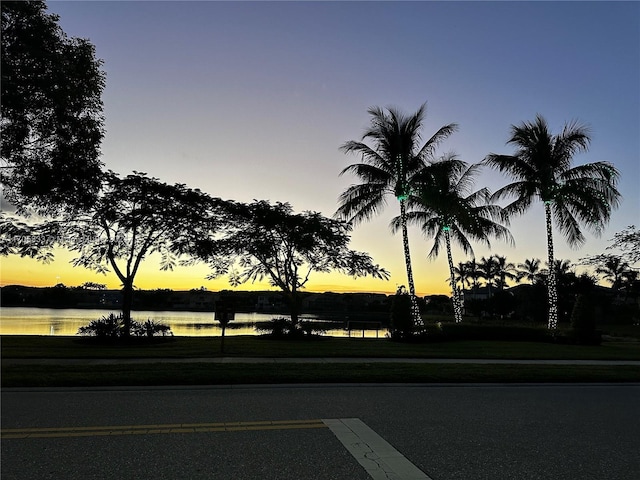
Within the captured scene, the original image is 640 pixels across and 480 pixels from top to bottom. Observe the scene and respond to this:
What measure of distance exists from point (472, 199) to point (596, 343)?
1117 centimetres

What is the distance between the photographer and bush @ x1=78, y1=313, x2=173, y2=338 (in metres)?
19.0

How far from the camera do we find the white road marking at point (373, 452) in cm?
441

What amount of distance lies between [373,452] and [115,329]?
16922 mm

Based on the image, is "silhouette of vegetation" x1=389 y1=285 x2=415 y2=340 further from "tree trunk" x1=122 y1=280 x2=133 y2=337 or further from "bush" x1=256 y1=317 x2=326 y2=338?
"tree trunk" x1=122 y1=280 x2=133 y2=337

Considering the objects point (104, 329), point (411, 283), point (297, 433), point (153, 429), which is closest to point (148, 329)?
point (104, 329)

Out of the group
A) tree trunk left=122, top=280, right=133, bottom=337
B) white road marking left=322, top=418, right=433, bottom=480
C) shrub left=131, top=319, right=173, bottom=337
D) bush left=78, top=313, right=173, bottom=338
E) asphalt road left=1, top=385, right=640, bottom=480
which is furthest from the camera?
tree trunk left=122, top=280, right=133, bottom=337

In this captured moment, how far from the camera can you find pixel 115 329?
19297mm

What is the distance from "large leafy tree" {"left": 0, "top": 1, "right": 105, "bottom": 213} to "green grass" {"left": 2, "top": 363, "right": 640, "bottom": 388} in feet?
16.5

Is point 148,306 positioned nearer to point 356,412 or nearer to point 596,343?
point 596,343

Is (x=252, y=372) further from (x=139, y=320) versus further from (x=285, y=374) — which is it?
(x=139, y=320)

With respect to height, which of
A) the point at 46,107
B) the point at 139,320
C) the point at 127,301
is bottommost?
the point at 139,320

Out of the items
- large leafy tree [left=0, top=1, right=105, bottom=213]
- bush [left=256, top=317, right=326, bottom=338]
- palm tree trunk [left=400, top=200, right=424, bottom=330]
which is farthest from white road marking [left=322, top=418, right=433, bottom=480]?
palm tree trunk [left=400, top=200, right=424, bottom=330]

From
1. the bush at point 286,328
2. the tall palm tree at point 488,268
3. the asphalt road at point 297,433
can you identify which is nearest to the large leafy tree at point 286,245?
the bush at point 286,328

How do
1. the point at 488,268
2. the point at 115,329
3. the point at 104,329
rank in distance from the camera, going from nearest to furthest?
the point at 104,329, the point at 115,329, the point at 488,268
